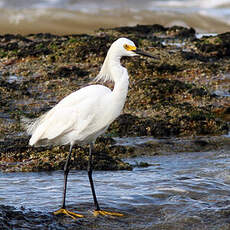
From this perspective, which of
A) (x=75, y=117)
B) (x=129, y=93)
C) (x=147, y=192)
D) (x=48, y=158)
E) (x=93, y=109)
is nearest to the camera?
(x=93, y=109)

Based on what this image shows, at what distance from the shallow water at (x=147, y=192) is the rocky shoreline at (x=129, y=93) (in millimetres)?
667

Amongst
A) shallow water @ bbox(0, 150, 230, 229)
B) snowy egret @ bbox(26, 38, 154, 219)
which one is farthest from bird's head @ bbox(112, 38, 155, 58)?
shallow water @ bbox(0, 150, 230, 229)

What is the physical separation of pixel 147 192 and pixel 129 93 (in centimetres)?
733

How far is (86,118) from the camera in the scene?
21.5 ft

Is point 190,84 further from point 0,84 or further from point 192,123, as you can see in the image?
point 0,84

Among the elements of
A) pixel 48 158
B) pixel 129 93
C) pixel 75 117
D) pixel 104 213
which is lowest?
pixel 104 213

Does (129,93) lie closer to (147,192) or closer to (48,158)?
(48,158)

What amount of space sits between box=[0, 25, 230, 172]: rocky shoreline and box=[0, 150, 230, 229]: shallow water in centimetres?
67

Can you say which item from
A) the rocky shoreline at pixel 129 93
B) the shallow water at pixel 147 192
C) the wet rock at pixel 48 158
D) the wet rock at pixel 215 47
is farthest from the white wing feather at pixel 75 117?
the wet rock at pixel 215 47

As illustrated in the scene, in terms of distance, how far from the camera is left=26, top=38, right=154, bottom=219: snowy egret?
6.43 metres

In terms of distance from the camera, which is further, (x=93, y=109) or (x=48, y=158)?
(x=48, y=158)

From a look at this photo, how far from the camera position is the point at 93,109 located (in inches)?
255

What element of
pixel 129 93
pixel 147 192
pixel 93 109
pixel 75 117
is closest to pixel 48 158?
pixel 147 192

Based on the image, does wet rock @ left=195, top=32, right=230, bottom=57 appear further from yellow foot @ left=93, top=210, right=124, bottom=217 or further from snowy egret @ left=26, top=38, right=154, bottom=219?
yellow foot @ left=93, top=210, right=124, bottom=217
